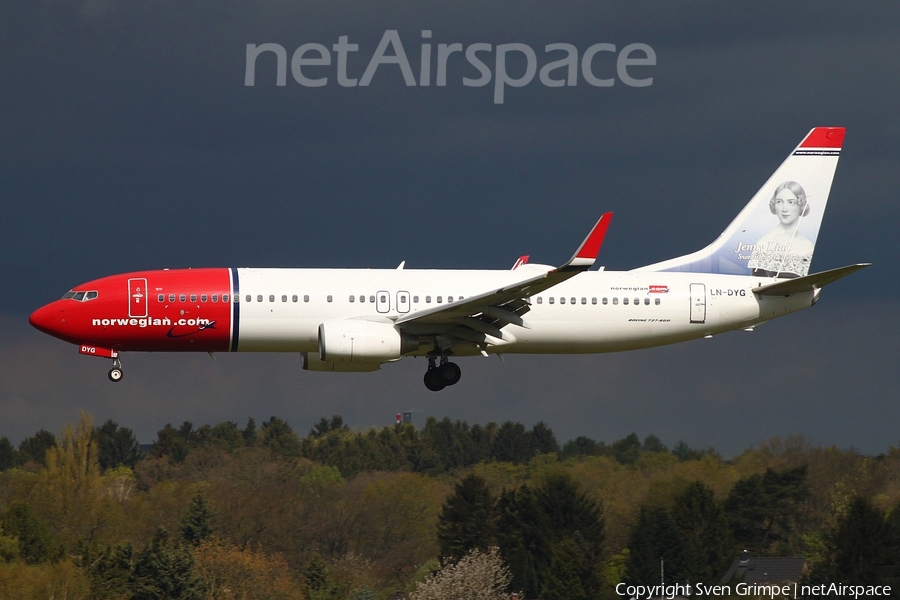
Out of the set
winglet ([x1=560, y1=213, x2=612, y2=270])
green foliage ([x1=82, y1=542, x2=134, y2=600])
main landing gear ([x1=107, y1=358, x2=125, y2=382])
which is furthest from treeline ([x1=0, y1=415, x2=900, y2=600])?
winglet ([x1=560, y1=213, x2=612, y2=270])

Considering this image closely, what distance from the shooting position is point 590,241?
42.8 meters

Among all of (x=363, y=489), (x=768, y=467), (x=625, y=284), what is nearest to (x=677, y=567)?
(x=768, y=467)

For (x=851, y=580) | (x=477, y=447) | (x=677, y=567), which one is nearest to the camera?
(x=851, y=580)

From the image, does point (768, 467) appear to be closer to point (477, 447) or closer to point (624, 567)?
point (624, 567)

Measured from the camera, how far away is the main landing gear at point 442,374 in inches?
1976

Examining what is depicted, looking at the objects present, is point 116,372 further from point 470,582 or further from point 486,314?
point 470,582

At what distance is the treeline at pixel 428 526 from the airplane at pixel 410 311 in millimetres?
28207

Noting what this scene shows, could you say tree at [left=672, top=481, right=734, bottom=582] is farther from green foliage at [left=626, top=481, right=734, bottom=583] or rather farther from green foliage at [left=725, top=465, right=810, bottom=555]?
green foliage at [left=725, top=465, right=810, bottom=555]

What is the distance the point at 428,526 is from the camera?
11775cm

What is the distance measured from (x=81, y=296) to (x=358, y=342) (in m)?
10.3

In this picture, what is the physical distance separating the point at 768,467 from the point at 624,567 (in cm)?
2889

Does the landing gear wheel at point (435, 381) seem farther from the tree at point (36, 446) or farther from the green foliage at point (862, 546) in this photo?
the tree at point (36, 446)

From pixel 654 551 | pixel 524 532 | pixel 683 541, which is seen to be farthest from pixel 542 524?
pixel 683 541

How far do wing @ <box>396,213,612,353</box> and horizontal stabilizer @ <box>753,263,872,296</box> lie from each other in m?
9.98
